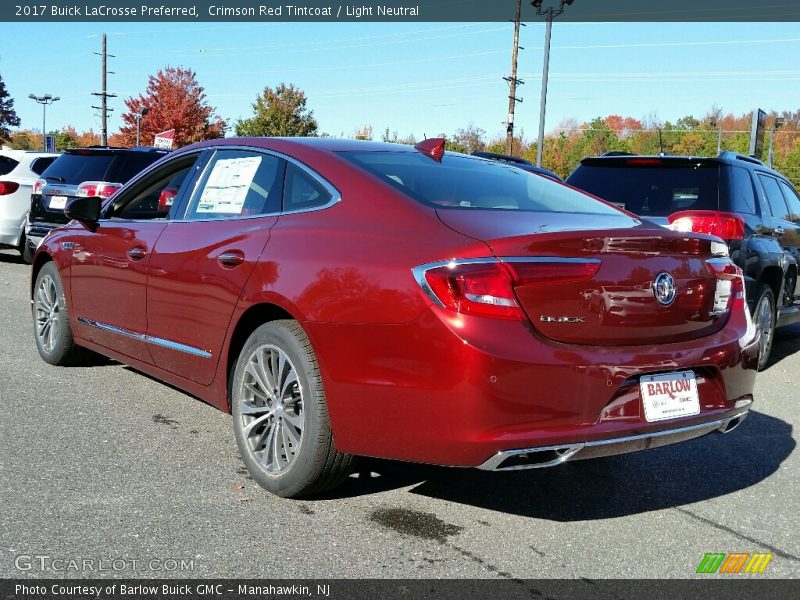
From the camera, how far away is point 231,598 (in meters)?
2.89

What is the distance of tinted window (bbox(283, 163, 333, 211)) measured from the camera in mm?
3999

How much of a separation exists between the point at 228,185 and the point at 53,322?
2.42 meters

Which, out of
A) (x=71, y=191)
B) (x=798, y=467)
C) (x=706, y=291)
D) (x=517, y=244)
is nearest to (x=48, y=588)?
(x=517, y=244)

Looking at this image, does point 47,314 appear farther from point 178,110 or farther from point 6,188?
point 178,110

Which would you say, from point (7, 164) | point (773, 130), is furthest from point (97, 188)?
point (773, 130)

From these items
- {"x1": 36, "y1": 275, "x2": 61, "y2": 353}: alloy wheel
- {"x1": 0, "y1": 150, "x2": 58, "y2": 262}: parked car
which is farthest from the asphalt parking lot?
{"x1": 0, "y1": 150, "x2": 58, "y2": 262}: parked car

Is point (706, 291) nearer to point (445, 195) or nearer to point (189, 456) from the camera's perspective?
point (445, 195)

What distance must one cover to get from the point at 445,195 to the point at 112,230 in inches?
97.8

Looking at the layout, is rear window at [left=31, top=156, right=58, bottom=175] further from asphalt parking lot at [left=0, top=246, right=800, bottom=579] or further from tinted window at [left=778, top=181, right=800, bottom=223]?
tinted window at [left=778, top=181, right=800, bottom=223]

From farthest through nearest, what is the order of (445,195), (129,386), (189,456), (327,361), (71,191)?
(71,191) < (129,386) < (189,456) < (445,195) < (327,361)

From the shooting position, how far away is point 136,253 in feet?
16.4

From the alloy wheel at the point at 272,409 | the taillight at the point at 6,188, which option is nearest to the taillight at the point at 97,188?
the taillight at the point at 6,188

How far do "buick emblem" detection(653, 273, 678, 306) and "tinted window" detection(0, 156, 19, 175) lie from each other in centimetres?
1271

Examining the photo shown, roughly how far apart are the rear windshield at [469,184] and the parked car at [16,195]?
10233mm
